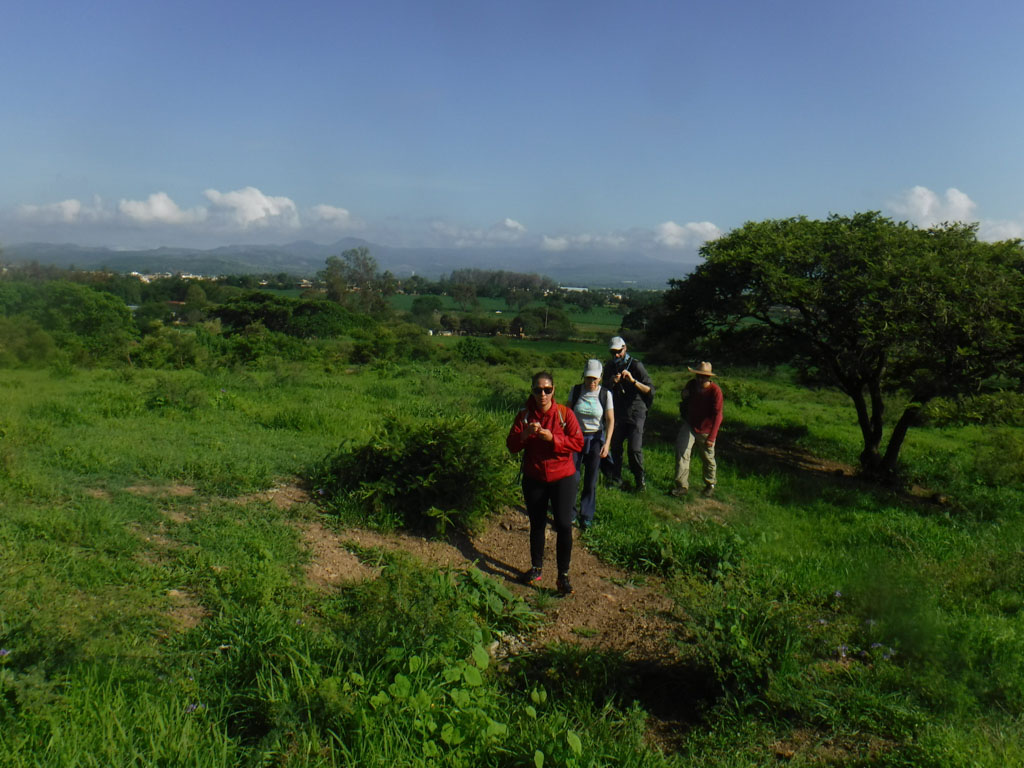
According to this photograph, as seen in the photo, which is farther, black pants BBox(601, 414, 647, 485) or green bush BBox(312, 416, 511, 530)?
black pants BBox(601, 414, 647, 485)

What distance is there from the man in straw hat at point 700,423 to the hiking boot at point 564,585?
3313 millimetres

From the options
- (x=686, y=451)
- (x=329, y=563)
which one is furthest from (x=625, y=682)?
(x=686, y=451)

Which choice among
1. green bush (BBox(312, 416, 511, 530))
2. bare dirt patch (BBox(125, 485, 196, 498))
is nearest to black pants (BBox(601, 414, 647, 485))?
green bush (BBox(312, 416, 511, 530))

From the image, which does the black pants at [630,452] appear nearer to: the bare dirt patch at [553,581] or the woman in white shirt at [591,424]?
the woman in white shirt at [591,424]

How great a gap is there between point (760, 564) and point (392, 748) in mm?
4013

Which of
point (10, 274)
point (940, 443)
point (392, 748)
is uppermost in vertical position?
point (10, 274)

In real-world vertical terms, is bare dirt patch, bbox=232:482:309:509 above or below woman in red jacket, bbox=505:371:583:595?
below

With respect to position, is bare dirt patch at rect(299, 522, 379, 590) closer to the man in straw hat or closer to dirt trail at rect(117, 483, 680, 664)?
dirt trail at rect(117, 483, 680, 664)

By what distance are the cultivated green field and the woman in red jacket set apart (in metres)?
0.52

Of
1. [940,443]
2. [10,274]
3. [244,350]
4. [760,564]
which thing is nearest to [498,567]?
[760,564]

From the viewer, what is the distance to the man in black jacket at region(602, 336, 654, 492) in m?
7.71

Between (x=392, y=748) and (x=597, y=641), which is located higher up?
(x=392, y=748)

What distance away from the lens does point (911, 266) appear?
1044cm

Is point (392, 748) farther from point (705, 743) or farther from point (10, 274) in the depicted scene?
point (10, 274)
